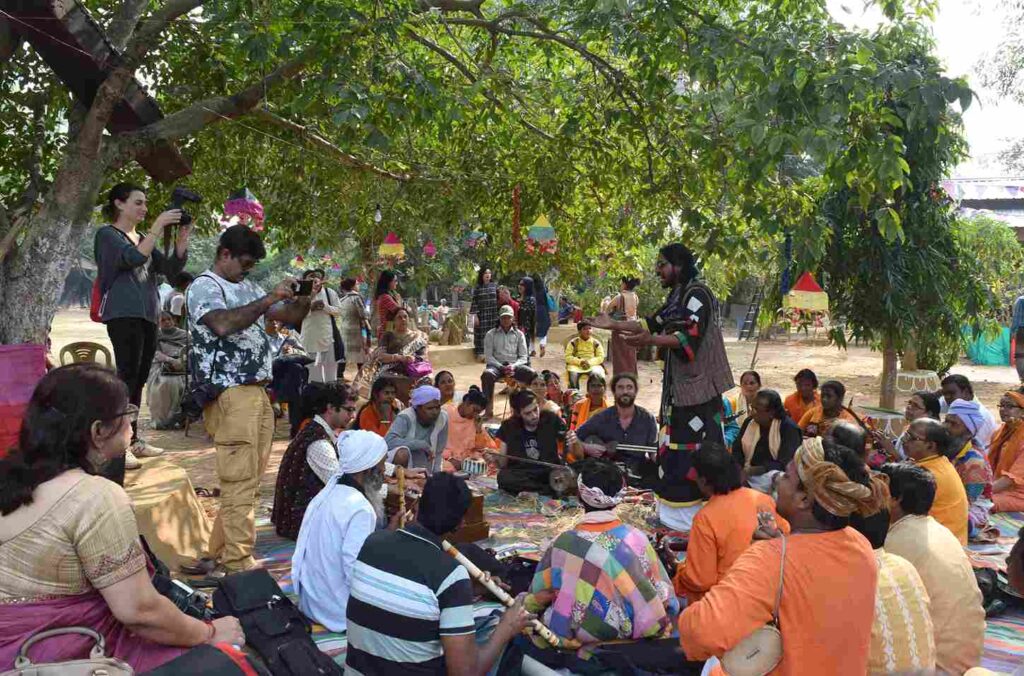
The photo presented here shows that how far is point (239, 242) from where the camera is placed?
4.38m

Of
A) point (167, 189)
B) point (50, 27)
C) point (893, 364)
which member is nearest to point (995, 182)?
point (893, 364)

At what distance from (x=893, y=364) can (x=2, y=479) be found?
10729 mm

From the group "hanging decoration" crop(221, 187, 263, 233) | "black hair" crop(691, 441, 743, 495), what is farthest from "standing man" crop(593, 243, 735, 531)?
"hanging decoration" crop(221, 187, 263, 233)

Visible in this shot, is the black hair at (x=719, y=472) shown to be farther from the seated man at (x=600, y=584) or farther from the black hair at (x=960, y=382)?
the black hair at (x=960, y=382)

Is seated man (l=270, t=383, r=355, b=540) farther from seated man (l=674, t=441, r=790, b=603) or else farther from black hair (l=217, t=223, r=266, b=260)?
seated man (l=674, t=441, r=790, b=603)

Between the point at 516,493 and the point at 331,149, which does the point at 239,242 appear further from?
the point at 331,149

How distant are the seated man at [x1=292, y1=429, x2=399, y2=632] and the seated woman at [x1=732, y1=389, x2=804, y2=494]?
10.4 feet

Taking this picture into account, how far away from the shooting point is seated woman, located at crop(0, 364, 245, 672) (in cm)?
215

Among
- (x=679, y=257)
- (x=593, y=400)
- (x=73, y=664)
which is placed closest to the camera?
(x=73, y=664)

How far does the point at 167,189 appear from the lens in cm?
787

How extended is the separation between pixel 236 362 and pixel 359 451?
93 centimetres

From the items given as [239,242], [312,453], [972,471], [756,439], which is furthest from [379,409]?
[972,471]

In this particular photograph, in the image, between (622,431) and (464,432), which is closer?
(622,431)

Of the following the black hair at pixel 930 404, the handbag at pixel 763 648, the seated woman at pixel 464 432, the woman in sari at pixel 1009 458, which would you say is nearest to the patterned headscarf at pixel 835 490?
the handbag at pixel 763 648
